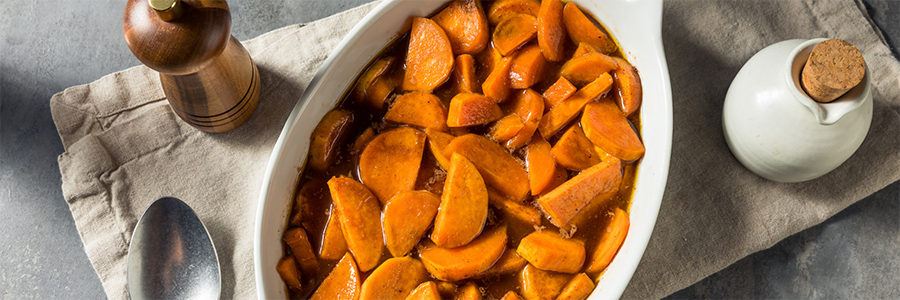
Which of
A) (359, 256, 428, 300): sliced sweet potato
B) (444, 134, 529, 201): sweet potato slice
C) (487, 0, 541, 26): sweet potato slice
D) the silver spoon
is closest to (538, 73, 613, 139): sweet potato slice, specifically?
(444, 134, 529, 201): sweet potato slice

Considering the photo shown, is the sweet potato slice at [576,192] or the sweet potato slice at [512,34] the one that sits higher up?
the sweet potato slice at [512,34]

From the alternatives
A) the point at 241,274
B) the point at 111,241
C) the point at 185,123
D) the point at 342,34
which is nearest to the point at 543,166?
the point at 342,34

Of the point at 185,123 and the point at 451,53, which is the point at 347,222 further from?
the point at 185,123

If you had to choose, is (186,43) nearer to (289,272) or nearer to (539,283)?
(289,272)

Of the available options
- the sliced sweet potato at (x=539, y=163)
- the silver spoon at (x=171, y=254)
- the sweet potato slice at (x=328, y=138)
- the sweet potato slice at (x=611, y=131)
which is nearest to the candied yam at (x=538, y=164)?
the sliced sweet potato at (x=539, y=163)

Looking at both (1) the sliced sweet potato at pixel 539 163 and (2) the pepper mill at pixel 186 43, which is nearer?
(2) the pepper mill at pixel 186 43

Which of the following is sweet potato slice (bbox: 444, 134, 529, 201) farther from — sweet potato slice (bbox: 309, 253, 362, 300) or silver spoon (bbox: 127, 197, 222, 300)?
silver spoon (bbox: 127, 197, 222, 300)

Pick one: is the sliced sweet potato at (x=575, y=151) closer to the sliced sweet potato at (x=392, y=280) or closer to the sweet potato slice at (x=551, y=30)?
the sweet potato slice at (x=551, y=30)
